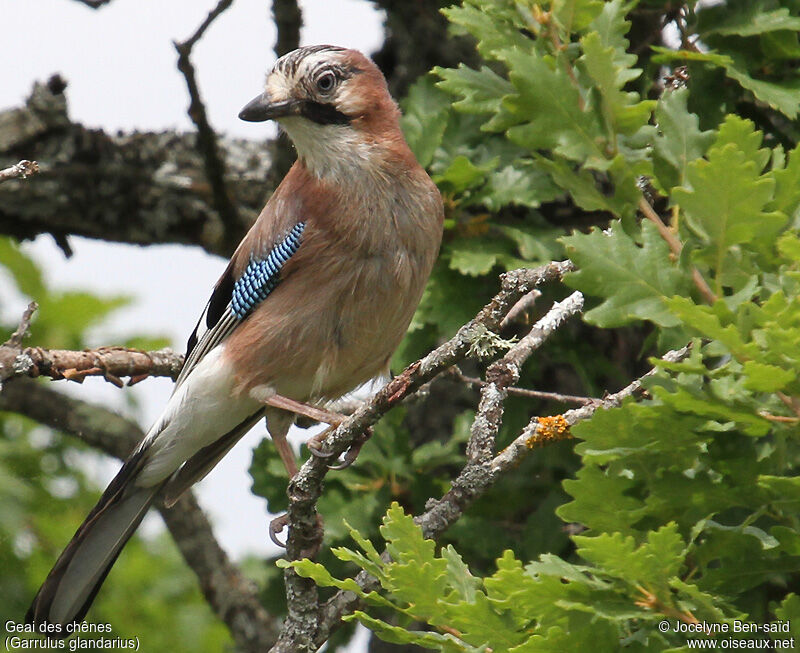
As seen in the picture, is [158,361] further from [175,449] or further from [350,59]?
[350,59]

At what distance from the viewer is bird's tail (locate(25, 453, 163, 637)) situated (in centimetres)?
377

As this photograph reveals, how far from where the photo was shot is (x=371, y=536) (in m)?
3.89

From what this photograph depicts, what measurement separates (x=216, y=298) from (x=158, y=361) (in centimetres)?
38

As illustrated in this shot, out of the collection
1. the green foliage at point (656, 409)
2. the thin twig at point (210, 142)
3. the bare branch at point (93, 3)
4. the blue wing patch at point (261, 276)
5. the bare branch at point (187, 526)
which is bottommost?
the green foliage at point (656, 409)

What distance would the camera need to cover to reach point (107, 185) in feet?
15.3

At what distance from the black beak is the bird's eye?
133 millimetres

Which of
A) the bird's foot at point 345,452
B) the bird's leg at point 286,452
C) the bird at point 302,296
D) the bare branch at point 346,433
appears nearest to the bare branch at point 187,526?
the bird at point 302,296

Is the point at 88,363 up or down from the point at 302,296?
down

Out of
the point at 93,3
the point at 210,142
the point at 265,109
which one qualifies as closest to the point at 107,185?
the point at 210,142

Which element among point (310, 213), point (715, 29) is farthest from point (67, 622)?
point (715, 29)

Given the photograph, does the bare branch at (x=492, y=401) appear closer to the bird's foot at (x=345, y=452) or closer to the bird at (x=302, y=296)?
the bird's foot at (x=345, y=452)

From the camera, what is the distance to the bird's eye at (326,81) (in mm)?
3799

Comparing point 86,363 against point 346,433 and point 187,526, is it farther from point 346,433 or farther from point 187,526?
point 346,433

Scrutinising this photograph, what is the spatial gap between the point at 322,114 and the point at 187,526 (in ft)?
5.88
